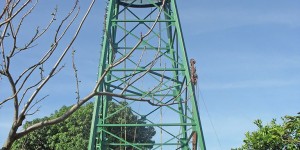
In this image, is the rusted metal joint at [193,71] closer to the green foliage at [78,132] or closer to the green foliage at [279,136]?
the green foliage at [279,136]

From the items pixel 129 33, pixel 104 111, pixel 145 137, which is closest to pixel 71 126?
pixel 145 137

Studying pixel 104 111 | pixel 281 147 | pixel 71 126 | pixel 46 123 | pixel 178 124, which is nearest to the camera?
pixel 46 123

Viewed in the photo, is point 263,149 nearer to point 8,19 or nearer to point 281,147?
point 281,147

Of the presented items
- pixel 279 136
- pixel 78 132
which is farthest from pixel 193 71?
pixel 78 132

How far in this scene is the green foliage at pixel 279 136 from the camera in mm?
12383

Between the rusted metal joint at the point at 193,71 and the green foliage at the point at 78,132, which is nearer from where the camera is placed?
the rusted metal joint at the point at 193,71

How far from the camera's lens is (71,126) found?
23.8m

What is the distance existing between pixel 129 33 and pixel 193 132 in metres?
3.23

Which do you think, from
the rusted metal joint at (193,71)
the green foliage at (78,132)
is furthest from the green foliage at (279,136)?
the green foliage at (78,132)

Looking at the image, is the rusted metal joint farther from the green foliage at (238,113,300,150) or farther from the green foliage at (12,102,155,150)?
the green foliage at (12,102,155,150)

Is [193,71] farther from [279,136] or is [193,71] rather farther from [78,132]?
[78,132]

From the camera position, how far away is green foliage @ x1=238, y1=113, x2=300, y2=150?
1238cm

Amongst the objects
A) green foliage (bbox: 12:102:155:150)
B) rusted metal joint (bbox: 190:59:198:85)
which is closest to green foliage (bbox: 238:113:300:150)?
rusted metal joint (bbox: 190:59:198:85)

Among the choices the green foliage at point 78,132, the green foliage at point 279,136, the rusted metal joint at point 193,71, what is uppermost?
the green foliage at point 78,132
